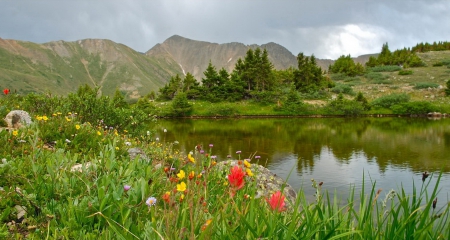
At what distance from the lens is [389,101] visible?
53875mm

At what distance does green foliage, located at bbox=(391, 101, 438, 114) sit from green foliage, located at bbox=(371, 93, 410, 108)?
1.59 m

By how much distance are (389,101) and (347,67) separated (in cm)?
3064

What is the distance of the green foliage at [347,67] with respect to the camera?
80438 millimetres

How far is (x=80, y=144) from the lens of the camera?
585 centimetres

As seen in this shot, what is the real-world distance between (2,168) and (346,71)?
282 ft

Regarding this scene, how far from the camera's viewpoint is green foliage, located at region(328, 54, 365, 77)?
8044 centimetres

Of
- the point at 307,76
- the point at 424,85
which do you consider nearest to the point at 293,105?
the point at 307,76

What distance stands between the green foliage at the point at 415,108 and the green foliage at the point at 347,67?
29869mm

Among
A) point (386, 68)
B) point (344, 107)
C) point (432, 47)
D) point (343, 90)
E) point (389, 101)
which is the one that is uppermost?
point (432, 47)

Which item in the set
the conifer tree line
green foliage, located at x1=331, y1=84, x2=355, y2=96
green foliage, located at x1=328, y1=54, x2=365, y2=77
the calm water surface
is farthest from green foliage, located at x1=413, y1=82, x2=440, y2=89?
the calm water surface

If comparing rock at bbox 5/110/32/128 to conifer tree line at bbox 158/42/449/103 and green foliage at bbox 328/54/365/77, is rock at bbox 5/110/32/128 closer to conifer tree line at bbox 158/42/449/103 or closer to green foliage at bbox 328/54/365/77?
conifer tree line at bbox 158/42/449/103

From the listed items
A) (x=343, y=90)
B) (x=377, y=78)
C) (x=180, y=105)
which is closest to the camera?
(x=180, y=105)

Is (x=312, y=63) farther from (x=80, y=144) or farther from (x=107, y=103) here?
(x=80, y=144)

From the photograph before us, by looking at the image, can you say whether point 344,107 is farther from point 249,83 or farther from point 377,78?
point 377,78
